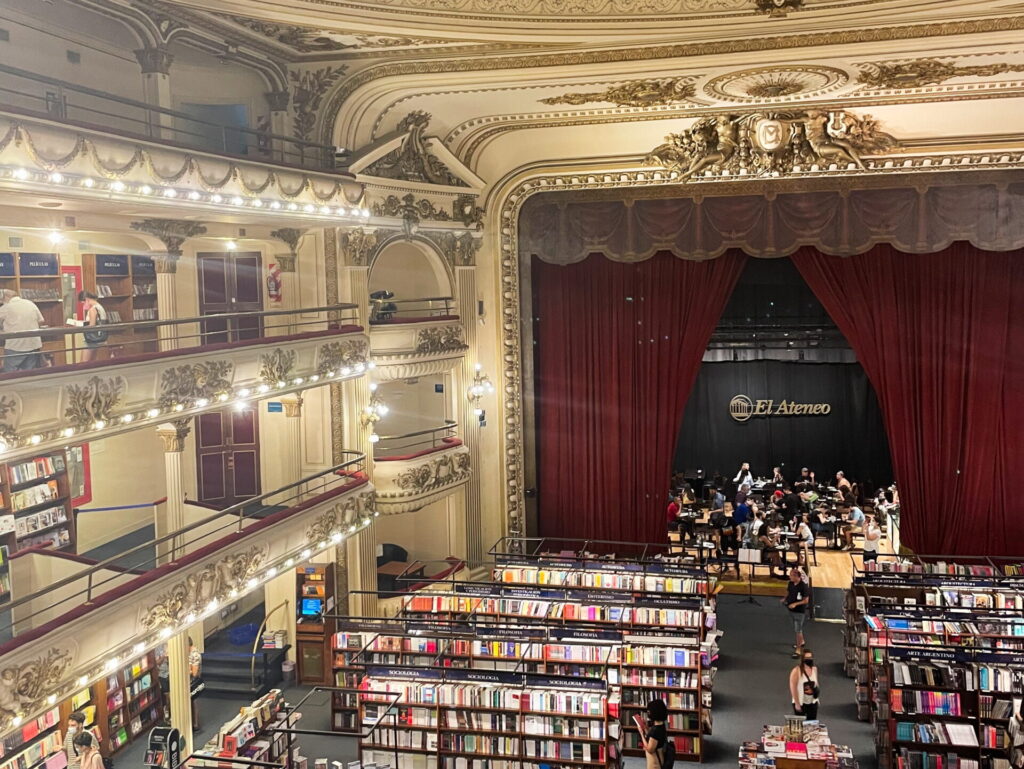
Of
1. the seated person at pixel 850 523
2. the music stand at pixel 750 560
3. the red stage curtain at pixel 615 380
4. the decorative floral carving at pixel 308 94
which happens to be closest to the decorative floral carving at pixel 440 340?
the red stage curtain at pixel 615 380

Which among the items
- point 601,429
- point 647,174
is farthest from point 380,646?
point 647,174

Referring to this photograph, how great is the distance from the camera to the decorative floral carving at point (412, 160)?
13841 mm

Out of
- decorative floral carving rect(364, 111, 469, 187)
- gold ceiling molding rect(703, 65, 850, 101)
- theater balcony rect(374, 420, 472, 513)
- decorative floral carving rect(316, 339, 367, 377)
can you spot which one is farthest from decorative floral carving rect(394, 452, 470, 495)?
gold ceiling molding rect(703, 65, 850, 101)

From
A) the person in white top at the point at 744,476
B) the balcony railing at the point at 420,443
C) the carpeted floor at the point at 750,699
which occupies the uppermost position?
the balcony railing at the point at 420,443

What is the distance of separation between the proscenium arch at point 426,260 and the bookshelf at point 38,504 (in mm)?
5134

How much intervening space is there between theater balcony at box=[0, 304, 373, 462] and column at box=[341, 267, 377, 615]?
1.09 ft

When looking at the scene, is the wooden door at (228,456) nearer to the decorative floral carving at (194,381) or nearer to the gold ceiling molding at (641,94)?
the decorative floral carving at (194,381)

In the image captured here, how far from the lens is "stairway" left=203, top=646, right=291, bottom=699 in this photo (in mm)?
12672

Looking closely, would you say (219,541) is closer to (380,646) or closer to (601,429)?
(380,646)

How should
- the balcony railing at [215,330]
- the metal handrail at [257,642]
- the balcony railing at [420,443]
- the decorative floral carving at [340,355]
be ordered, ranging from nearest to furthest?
the balcony railing at [215,330] → the decorative floral carving at [340,355] → the metal handrail at [257,642] → the balcony railing at [420,443]

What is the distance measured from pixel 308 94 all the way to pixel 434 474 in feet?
17.5

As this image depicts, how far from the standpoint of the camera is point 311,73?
503 inches

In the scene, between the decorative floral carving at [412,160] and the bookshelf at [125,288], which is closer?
the bookshelf at [125,288]

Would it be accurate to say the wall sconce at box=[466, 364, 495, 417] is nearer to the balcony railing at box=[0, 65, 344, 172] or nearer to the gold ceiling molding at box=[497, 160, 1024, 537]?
the gold ceiling molding at box=[497, 160, 1024, 537]
